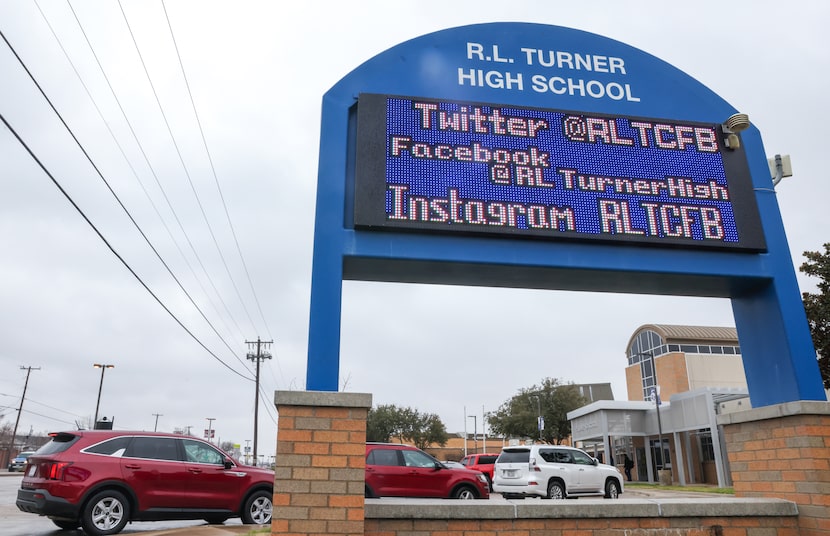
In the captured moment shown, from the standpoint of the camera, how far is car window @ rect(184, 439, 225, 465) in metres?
10.1

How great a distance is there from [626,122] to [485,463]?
17825 mm

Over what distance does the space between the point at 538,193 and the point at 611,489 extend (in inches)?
494

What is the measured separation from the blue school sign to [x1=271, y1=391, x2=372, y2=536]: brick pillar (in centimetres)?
43

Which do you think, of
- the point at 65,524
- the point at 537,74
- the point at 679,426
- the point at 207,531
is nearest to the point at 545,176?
the point at 537,74

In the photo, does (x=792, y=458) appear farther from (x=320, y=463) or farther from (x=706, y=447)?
(x=706, y=447)

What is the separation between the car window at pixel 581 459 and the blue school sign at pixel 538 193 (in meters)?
Result: 9.44

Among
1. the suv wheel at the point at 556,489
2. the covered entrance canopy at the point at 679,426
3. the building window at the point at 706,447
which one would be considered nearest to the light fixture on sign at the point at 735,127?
the suv wheel at the point at 556,489

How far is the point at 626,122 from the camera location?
311 inches

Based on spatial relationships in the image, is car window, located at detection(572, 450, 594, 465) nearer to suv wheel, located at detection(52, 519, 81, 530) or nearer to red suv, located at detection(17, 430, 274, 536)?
red suv, located at detection(17, 430, 274, 536)

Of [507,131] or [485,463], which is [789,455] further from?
[485,463]

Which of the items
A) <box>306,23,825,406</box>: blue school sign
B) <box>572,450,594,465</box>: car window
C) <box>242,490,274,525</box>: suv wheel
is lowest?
<box>242,490,274,525</box>: suv wheel

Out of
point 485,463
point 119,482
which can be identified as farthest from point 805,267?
point 119,482

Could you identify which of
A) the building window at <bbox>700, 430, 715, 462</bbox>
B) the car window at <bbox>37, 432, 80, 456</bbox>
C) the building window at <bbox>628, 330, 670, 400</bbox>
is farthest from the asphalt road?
the building window at <bbox>628, 330, 670, 400</bbox>

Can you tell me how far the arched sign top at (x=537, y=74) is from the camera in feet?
25.2
